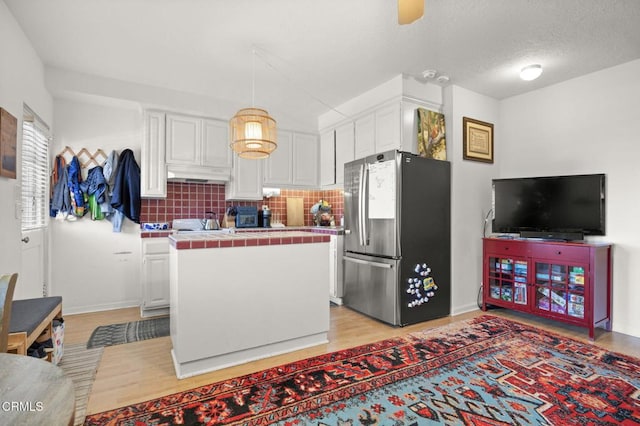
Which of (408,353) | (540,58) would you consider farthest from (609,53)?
(408,353)

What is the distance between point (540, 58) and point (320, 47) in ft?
6.99

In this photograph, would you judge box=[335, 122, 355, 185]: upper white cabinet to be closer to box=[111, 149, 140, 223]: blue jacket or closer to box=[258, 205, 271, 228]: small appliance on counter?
box=[258, 205, 271, 228]: small appliance on counter

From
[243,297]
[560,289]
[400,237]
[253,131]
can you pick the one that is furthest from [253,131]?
[560,289]

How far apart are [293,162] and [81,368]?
11.2ft

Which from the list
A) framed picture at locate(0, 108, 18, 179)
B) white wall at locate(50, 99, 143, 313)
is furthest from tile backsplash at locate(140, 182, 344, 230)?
framed picture at locate(0, 108, 18, 179)

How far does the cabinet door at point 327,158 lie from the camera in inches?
186

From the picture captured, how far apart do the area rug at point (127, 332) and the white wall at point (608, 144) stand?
4.51 m

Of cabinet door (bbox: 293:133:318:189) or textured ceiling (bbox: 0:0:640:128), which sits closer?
textured ceiling (bbox: 0:0:640:128)

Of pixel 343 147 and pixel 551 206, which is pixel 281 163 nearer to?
pixel 343 147

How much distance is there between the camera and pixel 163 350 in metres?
2.71

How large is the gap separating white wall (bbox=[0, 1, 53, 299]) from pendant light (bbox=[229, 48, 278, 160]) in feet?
5.43

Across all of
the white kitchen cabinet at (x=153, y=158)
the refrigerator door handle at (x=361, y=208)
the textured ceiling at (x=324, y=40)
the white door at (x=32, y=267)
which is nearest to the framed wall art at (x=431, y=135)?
the textured ceiling at (x=324, y=40)

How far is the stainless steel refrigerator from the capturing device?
330 cm

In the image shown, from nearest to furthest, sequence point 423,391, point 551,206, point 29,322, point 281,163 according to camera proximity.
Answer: point 29,322 < point 423,391 < point 551,206 < point 281,163
